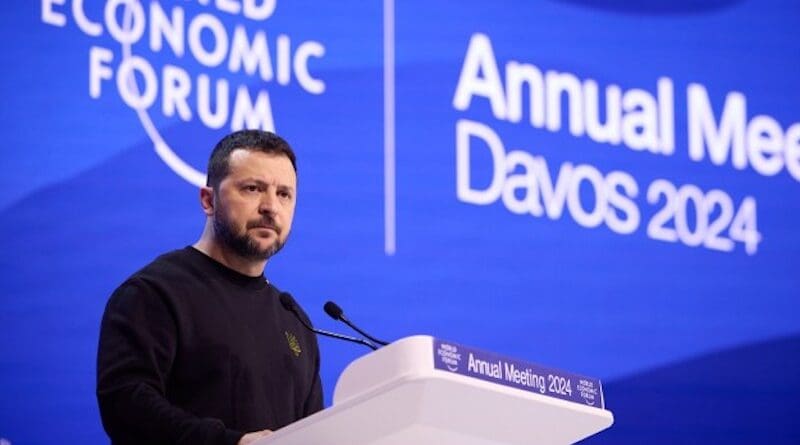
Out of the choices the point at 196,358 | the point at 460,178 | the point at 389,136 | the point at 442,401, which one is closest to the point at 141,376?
the point at 196,358

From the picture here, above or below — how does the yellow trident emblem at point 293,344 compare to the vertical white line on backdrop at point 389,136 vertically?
below

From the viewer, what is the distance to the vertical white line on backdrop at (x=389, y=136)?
439 cm

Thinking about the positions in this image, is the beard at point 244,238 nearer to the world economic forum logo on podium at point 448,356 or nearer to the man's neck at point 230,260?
the man's neck at point 230,260

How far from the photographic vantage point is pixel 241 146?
3143 mm

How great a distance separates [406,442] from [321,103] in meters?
2.15

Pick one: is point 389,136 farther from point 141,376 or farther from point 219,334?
point 141,376

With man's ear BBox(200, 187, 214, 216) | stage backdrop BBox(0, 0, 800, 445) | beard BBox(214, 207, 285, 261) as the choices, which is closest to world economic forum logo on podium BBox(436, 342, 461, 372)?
beard BBox(214, 207, 285, 261)

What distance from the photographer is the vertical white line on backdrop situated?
4.39 metres

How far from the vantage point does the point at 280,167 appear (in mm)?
3129

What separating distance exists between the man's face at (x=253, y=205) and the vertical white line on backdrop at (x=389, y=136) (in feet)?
4.18

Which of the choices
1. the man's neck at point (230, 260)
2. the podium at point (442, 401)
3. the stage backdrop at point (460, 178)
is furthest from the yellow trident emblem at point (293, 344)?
the stage backdrop at point (460, 178)

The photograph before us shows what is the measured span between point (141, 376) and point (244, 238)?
1.51 feet

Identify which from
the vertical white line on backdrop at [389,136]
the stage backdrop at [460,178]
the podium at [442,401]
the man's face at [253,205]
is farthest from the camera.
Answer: the vertical white line on backdrop at [389,136]

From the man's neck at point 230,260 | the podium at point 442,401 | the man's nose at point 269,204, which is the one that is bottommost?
the podium at point 442,401
